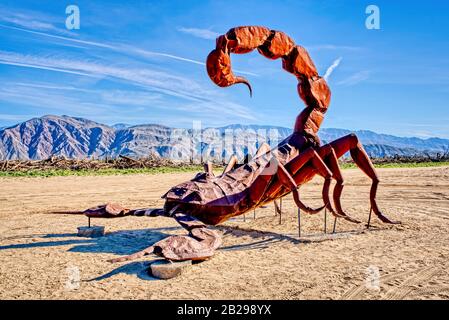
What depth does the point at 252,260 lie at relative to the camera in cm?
522

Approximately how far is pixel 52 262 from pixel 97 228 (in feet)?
5.29

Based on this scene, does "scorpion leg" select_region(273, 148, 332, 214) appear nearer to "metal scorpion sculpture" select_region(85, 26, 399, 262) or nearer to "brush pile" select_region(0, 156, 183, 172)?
"metal scorpion sculpture" select_region(85, 26, 399, 262)

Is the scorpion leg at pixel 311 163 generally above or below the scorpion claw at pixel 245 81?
below

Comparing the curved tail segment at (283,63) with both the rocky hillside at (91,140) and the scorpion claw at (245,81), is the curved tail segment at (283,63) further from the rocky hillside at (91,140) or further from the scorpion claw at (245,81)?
the rocky hillside at (91,140)

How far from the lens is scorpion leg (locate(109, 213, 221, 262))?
175 inches

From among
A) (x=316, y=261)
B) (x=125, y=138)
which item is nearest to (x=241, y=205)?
(x=316, y=261)

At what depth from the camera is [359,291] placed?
3.95 metres

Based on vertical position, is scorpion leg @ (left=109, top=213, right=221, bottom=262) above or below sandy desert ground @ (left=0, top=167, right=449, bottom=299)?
above

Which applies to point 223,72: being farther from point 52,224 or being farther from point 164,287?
point 52,224

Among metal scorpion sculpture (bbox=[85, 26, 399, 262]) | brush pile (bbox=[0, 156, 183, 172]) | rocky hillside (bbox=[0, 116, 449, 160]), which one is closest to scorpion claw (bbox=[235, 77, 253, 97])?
metal scorpion sculpture (bbox=[85, 26, 399, 262])

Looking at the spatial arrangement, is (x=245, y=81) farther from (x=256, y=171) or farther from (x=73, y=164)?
(x=73, y=164)

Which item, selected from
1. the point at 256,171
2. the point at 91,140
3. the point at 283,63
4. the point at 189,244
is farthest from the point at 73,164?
the point at 91,140

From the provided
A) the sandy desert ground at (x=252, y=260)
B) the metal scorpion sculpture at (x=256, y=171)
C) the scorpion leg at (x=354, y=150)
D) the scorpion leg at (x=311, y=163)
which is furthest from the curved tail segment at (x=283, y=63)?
the sandy desert ground at (x=252, y=260)

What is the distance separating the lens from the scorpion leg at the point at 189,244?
4.46 meters
